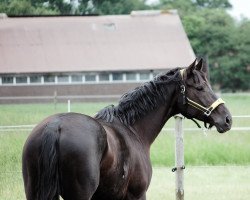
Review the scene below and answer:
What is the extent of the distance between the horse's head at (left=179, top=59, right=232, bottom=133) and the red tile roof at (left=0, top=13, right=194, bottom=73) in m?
32.0

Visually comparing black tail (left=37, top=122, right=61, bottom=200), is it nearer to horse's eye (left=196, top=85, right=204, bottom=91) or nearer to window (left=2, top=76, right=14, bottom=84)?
horse's eye (left=196, top=85, right=204, bottom=91)

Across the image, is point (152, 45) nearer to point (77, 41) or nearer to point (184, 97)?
point (77, 41)

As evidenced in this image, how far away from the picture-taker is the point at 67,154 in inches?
175

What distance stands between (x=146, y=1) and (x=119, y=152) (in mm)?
63210

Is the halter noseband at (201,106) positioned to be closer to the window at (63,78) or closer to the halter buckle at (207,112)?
the halter buckle at (207,112)

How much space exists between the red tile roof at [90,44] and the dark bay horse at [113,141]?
31979 mm

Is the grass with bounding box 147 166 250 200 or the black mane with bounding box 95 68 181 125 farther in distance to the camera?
the grass with bounding box 147 166 250 200

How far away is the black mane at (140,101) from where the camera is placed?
5.61 metres

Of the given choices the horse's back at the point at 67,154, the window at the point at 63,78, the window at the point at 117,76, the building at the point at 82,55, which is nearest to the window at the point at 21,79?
the building at the point at 82,55

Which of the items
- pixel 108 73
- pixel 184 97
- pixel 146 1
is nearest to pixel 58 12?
pixel 108 73

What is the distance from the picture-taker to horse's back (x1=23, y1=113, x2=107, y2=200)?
4.44 meters

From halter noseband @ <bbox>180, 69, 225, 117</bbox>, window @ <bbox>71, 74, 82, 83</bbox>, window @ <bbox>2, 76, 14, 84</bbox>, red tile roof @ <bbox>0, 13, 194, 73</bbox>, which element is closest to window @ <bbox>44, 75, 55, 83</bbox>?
red tile roof @ <bbox>0, 13, 194, 73</bbox>

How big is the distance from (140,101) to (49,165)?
1542 mm

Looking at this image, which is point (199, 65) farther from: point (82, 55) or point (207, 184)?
point (82, 55)
